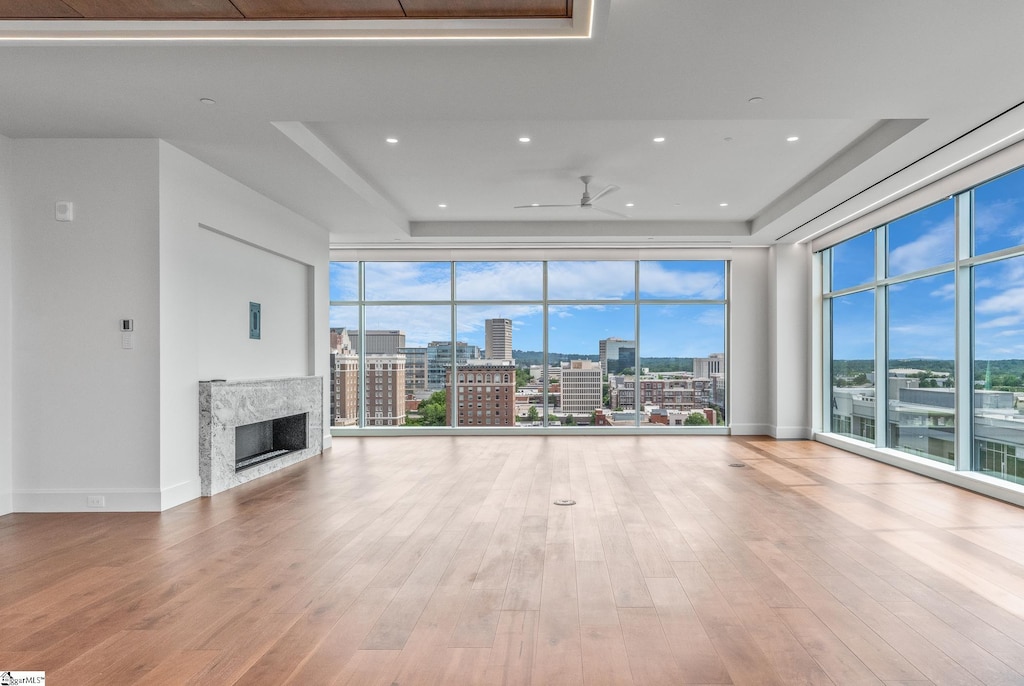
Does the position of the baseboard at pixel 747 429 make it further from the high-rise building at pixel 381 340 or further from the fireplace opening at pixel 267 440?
the fireplace opening at pixel 267 440

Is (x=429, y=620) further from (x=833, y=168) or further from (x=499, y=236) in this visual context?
(x=499, y=236)

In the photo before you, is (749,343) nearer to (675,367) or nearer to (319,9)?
(675,367)

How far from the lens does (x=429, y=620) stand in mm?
2992

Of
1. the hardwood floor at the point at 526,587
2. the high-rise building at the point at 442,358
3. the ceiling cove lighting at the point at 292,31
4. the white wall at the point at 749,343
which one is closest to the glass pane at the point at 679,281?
the white wall at the point at 749,343

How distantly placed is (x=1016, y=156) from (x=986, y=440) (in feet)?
8.47

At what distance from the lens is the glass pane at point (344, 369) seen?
420 inches

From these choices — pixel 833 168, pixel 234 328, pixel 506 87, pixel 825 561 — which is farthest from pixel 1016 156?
pixel 234 328

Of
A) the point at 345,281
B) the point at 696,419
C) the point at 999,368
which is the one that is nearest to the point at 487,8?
the point at 999,368

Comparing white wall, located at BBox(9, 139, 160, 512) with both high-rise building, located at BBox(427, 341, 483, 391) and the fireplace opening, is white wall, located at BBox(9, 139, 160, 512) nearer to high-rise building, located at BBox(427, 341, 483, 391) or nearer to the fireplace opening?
the fireplace opening

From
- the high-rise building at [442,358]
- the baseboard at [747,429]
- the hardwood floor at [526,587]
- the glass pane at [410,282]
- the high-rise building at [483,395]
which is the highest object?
the glass pane at [410,282]

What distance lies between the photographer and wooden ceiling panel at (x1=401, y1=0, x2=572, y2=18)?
10.8 feet

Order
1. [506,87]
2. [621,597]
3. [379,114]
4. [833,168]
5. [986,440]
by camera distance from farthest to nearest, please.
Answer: [833,168] → [986,440] → [379,114] → [506,87] → [621,597]

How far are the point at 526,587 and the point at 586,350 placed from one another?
24.9ft

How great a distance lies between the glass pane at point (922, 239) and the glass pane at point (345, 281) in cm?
786
